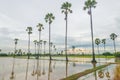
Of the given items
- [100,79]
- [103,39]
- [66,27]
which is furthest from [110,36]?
[100,79]

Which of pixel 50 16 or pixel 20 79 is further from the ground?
pixel 50 16

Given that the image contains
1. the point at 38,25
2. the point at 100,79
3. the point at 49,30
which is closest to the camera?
the point at 100,79

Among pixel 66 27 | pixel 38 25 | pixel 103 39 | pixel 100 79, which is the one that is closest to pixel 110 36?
pixel 103 39

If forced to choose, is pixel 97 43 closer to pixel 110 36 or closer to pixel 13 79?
pixel 110 36

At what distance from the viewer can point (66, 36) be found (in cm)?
8544

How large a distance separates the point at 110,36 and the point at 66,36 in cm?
6541

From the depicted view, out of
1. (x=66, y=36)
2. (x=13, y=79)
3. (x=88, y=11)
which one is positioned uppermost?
(x=88, y=11)

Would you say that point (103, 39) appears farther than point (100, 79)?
Yes


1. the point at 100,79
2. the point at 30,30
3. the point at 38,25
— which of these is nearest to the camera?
the point at 100,79

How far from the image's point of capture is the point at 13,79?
25109 millimetres

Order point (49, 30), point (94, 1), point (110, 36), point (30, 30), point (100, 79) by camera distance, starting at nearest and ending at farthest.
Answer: point (100, 79) → point (94, 1) → point (49, 30) → point (30, 30) → point (110, 36)

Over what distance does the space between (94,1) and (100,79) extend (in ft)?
190

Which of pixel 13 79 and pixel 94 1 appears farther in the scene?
pixel 94 1

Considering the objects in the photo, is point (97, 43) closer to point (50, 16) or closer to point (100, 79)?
point (50, 16)
